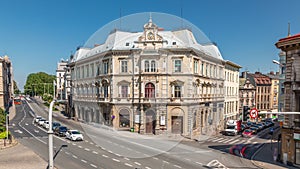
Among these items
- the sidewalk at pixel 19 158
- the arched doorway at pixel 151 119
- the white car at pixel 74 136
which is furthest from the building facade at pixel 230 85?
the white car at pixel 74 136

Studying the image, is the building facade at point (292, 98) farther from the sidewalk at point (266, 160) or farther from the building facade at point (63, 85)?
the building facade at point (63, 85)

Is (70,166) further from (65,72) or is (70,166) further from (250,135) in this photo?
(250,135)

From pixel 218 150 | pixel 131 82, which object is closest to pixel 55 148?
pixel 218 150

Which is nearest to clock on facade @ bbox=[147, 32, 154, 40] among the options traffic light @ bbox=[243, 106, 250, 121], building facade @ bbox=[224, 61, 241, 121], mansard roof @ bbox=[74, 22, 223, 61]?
mansard roof @ bbox=[74, 22, 223, 61]

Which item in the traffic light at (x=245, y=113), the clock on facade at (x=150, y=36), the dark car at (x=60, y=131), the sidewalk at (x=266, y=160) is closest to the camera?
the clock on facade at (x=150, y=36)

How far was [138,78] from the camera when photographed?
7422mm

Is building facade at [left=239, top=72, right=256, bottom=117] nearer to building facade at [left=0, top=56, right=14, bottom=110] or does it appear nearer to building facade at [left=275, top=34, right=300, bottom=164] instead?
building facade at [left=275, top=34, right=300, bottom=164]

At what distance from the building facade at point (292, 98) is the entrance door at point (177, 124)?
15444 mm

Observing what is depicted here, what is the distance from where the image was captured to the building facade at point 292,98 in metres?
19.3

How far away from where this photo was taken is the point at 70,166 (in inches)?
711

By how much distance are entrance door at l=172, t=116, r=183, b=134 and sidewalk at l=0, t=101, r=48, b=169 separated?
44.6 feet

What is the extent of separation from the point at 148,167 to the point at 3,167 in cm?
1076

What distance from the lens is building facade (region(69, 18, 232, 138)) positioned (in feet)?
20.1

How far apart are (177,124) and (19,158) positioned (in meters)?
18.1
